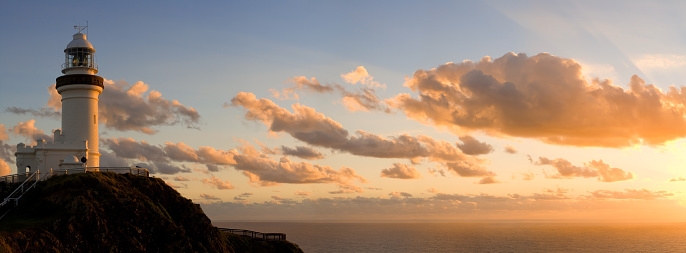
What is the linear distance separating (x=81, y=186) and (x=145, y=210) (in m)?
5.80

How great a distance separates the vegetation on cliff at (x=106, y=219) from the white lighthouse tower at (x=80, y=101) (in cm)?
1245

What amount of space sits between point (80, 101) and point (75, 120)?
2241mm

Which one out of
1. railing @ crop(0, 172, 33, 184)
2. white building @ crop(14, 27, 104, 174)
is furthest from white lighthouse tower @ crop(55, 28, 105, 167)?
railing @ crop(0, 172, 33, 184)

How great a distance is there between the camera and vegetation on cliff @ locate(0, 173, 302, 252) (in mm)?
43531

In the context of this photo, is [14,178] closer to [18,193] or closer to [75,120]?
[18,193]

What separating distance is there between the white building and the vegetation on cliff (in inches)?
421

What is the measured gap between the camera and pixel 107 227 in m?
46.9

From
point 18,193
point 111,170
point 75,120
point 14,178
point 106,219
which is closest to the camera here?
point 106,219

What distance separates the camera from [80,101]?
214ft

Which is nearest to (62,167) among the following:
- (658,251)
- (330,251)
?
(330,251)

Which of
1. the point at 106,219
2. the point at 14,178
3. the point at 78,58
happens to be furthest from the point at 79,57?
the point at 106,219

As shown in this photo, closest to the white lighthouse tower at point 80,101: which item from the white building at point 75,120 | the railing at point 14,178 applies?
the white building at point 75,120

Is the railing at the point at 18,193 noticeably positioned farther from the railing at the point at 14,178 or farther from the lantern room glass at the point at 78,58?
the lantern room glass at the point at 78,58

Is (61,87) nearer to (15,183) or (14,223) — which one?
(15,183)
